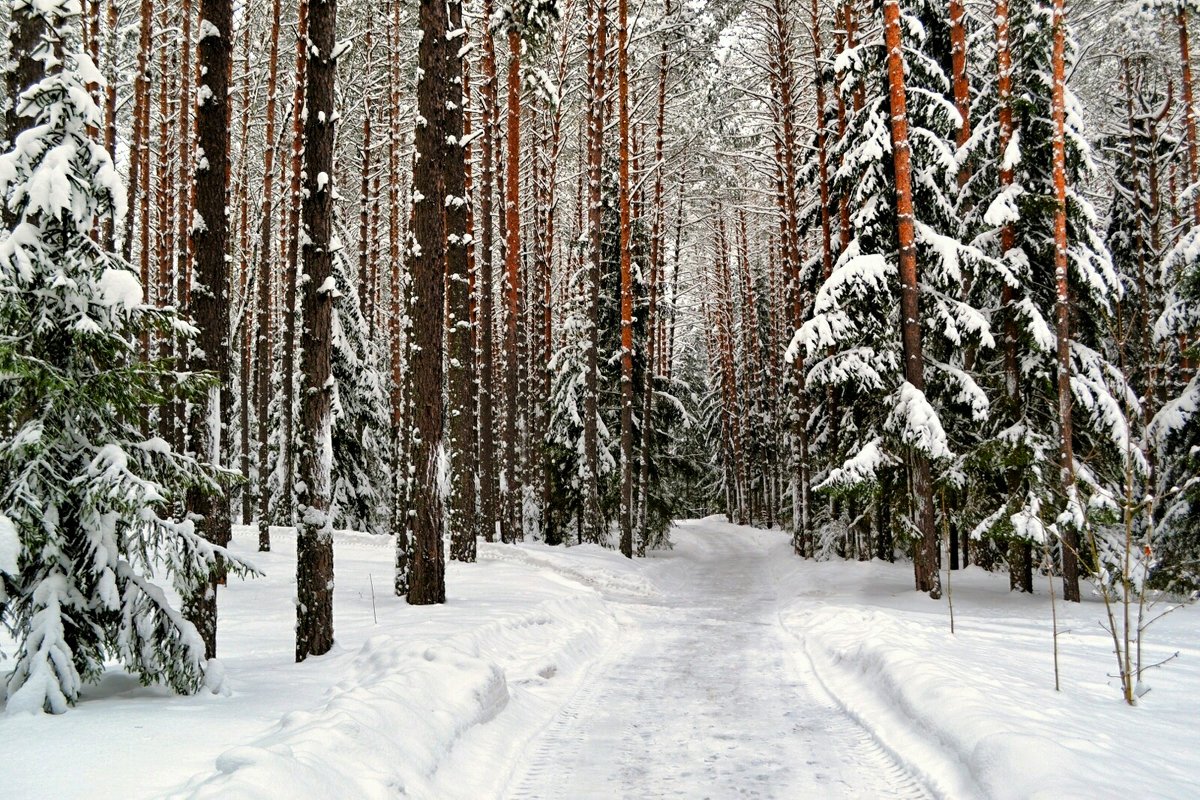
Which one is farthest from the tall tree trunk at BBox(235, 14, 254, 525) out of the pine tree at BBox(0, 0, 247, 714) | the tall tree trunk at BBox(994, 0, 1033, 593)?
the tall tree trunk at BBox(994, 0, 1033, 593)

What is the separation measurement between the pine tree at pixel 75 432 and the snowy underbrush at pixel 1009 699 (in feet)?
17.2

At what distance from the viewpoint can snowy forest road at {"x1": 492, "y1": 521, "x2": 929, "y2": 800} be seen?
5051 mm

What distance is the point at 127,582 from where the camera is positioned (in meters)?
5.21

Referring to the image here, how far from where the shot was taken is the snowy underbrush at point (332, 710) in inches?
150

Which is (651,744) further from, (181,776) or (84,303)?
(84,303)

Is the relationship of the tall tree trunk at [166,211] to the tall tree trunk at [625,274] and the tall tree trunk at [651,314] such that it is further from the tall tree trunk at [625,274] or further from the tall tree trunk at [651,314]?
the tall tree trunk at [651,314]

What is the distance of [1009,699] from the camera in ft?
19.9

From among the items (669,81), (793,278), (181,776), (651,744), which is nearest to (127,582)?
(181,776)

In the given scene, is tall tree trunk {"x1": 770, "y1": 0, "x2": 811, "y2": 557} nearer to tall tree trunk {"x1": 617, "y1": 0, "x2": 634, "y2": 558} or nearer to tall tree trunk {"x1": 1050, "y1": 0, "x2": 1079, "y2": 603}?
tall tree trunk {"x1": 617, "y1": 0, "x2": 634, "y2": 558}

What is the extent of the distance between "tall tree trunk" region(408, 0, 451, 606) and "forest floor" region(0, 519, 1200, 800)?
0.83 m

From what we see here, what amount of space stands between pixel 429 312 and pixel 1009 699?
784 cm

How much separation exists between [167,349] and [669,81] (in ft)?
55.7

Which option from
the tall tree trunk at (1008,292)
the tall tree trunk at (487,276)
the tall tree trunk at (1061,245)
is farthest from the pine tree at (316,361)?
the tall tree trunk at (1008,292)

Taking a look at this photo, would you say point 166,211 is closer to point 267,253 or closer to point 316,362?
point 267,253
